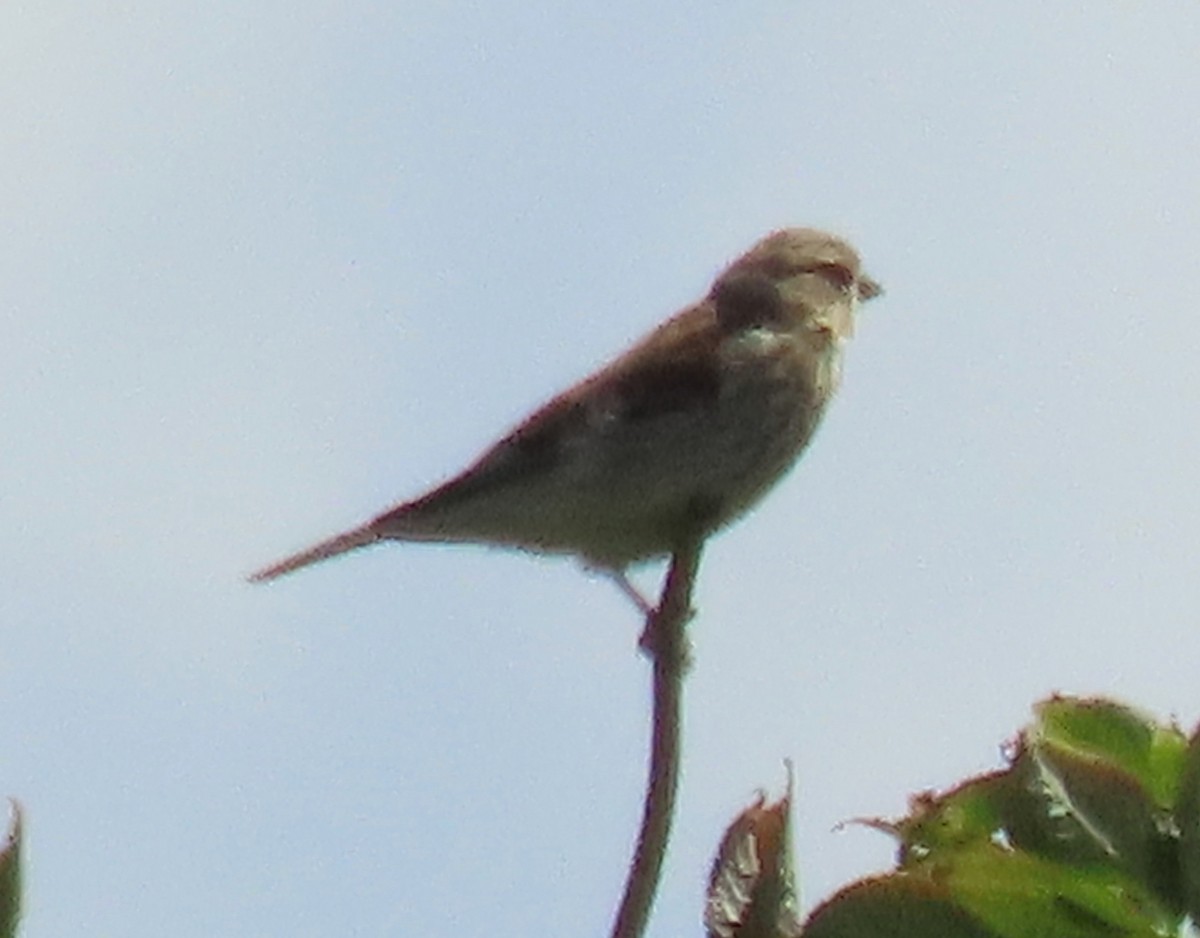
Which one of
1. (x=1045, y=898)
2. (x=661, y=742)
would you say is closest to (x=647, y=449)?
(x=661, y=742)

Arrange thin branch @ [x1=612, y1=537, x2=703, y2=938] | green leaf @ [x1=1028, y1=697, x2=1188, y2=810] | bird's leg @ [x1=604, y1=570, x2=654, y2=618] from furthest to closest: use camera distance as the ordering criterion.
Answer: bird's leg @ [x1=604, y1=570, x2=654, y2=618]
thin branch @ [x1=612, y1=537, x2=703, y2=938]
green leaf @ [x1=1028, y1=697, x2=1188, y2=810]

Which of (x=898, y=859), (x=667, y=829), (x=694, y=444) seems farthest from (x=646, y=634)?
(x=694, y=444)

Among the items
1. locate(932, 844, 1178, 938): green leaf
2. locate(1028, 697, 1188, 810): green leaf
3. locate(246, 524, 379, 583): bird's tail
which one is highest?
locate(246, 524, 379, 583): bird's tail

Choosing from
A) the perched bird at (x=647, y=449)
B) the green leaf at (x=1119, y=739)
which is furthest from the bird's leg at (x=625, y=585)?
the green leaf at (x=1119, y=739)

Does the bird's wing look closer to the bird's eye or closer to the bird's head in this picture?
the bird's head

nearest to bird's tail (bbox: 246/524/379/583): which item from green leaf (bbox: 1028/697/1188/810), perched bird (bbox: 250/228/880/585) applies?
perched bird (bbox: 250/228/880/585)

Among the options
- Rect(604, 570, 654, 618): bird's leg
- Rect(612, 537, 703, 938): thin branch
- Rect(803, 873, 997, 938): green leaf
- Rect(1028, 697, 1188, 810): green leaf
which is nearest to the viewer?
Rect(803, 873, 997, 938): green leaf

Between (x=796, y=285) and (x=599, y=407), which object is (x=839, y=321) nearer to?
(x=796, y=285)
